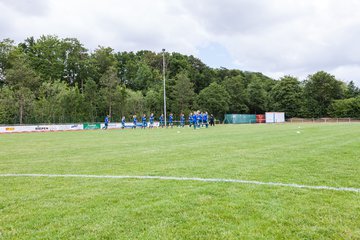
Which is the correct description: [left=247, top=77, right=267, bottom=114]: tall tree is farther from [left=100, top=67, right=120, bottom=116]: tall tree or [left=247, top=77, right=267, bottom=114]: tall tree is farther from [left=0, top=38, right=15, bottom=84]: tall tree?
[left=0, top=38, right=15, bottom=84]: tall tree

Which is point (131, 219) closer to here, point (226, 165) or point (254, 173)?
point (254, 173)

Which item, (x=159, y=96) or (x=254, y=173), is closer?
(x=254, y=173)

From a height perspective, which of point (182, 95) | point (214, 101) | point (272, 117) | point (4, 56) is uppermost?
point (4, 56)

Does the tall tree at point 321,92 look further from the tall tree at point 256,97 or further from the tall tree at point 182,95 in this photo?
the tall tree at point 182,95

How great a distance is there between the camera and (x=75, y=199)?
16.1 ft

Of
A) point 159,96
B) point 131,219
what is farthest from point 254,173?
point 159,96

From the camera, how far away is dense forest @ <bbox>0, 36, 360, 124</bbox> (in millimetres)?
48594

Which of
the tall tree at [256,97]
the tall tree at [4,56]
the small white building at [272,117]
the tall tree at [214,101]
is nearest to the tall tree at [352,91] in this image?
the tall tree at [256,97]

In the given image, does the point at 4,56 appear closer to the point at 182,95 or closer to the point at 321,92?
the point at 182,95

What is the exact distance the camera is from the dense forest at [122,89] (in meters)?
48.6

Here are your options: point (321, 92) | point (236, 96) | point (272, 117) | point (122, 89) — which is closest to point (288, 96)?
point (321, 92)

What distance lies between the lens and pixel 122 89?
200 ft

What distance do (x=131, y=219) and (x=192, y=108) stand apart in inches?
2650

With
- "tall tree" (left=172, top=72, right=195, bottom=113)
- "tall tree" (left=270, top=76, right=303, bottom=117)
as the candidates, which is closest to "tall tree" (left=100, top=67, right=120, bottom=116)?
"tall tree" (left=172, top=72, right=195, bottom=113)
